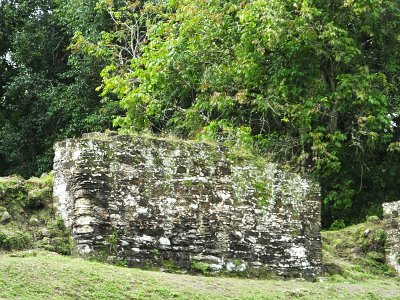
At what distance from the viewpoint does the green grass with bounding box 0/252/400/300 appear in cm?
833

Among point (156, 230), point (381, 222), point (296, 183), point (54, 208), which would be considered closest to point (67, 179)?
point (54, 208)

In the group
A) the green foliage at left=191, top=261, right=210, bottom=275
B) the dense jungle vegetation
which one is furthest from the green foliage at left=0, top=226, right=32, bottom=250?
the dense jungle vegetation

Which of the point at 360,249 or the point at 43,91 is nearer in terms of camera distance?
the point at 360,249

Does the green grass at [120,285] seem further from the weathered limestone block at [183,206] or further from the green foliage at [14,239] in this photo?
the weathered limestone block at [183,206]

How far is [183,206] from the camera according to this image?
11.0m

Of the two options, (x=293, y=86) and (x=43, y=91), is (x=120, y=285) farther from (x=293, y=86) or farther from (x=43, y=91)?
(x=43, y=91)

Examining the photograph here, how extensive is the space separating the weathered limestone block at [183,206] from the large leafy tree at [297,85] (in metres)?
4.01

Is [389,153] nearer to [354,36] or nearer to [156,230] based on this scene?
[354,36]

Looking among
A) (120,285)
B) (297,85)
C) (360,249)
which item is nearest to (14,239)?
(120,285)

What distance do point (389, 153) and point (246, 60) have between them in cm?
438

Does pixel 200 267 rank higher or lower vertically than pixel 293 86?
lower

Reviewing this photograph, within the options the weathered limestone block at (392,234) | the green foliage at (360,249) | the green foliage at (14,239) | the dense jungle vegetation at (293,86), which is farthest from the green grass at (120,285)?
the dense jungle vegetation at (293,86)

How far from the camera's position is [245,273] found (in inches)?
442

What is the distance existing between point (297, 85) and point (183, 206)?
25.5ft
